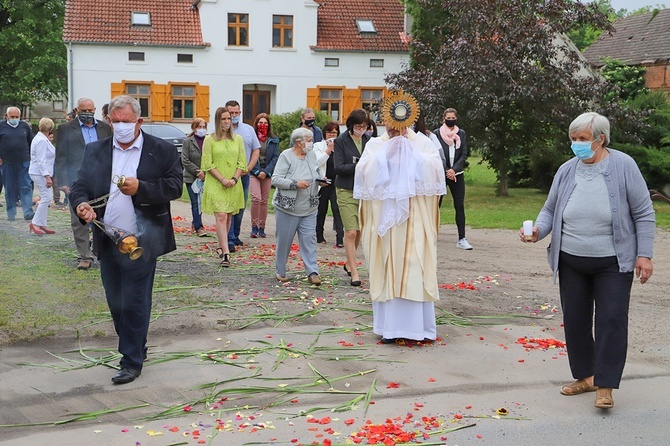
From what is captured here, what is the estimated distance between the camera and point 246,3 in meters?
43.9

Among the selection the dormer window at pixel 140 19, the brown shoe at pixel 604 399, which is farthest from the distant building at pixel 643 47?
the brown shoe at pixel 604 399

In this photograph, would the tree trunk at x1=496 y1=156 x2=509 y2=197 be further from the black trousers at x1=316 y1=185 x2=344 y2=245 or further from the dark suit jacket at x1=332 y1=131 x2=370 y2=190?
the dark suit jacket at x1=332 y1=131 x2=370 y2=190

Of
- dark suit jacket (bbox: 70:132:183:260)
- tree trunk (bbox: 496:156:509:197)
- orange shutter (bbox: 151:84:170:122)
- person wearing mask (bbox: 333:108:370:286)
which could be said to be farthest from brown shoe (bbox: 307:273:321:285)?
orange shutter (bbox: 151:84:170:122)

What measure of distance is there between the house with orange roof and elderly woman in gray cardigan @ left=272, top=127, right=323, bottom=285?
3168 centimetres

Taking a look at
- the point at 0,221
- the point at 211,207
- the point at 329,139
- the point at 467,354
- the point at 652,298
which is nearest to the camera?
the point at 467,354

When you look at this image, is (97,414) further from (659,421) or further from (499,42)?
(499,42)

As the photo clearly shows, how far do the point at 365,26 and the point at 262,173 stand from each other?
31788mm

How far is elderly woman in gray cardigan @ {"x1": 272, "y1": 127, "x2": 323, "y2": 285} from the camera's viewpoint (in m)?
11.2

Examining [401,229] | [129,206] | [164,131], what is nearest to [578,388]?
[401,229]

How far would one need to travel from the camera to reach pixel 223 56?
43.6 metres


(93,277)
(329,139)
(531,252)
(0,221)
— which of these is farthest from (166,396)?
(0,221)

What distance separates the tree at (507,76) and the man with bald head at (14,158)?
10.1 m

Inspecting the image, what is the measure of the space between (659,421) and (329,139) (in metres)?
8.17

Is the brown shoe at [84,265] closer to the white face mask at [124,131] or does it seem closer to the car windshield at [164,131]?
the white face mask at [124,131]
